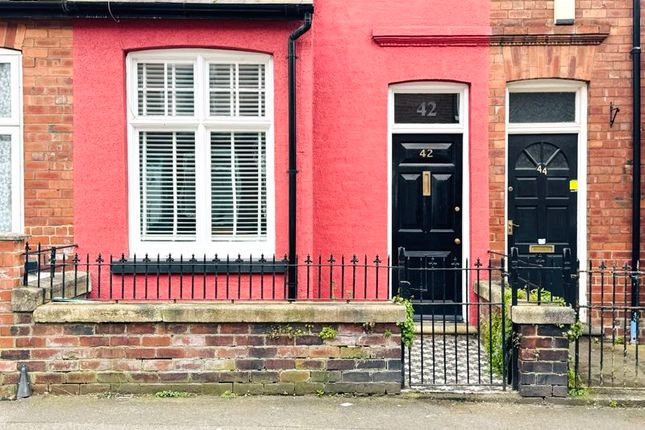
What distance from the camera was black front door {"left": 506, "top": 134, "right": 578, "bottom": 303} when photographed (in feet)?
26.6

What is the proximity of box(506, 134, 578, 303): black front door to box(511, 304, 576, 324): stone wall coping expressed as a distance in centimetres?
246

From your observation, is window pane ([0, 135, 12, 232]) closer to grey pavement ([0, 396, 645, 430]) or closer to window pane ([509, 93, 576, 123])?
grey pavement ([0, 396, 645, 430])

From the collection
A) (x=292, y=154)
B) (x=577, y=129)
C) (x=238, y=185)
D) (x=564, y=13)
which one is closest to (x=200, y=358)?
(x=238, y=185)

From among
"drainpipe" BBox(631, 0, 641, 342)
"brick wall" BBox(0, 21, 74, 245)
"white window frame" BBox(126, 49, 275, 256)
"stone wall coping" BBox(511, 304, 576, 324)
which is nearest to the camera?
"stone wall coping" BBox(511, 304, 576, 324)

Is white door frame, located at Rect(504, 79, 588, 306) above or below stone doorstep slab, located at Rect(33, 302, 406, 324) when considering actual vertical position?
above

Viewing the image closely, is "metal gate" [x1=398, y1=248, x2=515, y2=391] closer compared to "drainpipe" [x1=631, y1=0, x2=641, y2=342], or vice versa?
"metal gate" [x1=398, y1=248, x2=515, y2=391]

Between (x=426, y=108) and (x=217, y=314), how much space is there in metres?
3.88

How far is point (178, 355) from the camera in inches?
226

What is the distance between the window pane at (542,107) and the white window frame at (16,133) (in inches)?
221

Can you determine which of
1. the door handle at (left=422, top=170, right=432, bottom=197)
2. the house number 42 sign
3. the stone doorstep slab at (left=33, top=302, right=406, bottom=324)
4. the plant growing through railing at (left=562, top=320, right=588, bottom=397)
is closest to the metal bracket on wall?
the house number 42 sign

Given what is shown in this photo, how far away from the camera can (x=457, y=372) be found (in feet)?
20.2

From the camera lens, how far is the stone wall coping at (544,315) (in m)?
5.64

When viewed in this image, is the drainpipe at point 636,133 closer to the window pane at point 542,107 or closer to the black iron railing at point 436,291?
the black iron railing at point 436,291

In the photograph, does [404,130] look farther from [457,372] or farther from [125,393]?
[125,393]
